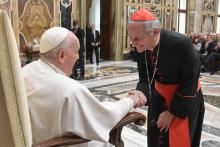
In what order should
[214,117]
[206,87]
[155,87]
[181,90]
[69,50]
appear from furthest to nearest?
[206,87] → [214,117] → [155,87] → [181,90] → [69,50]

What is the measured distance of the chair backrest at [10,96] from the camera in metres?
1.33

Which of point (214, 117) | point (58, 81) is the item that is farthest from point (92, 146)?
point (214, 117)

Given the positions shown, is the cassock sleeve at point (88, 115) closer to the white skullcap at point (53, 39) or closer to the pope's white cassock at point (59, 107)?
the pope's white cassock at point (59, 107)

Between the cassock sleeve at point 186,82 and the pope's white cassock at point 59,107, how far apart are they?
1.76 ft

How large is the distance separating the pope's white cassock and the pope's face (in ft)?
1.48

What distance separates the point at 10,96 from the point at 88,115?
1.86 feet

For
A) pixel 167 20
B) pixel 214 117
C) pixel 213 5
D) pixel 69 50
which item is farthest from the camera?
pixel 213 5

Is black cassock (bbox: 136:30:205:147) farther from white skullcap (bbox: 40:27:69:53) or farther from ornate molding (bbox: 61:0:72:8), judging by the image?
ornate molding (bbox: 61:0:72:8)

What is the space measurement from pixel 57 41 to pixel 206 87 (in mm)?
6610

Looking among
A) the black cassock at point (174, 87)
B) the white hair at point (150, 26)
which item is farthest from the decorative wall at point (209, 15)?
the white hair at point (150, 26)

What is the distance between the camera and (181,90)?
211 cm

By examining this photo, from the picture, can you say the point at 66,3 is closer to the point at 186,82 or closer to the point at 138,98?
the point at 138,98

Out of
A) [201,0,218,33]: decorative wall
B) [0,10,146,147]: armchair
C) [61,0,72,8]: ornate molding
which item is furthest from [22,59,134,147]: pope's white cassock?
[201,0,218,33]: decorative wall

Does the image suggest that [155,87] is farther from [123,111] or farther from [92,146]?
[92,146]
